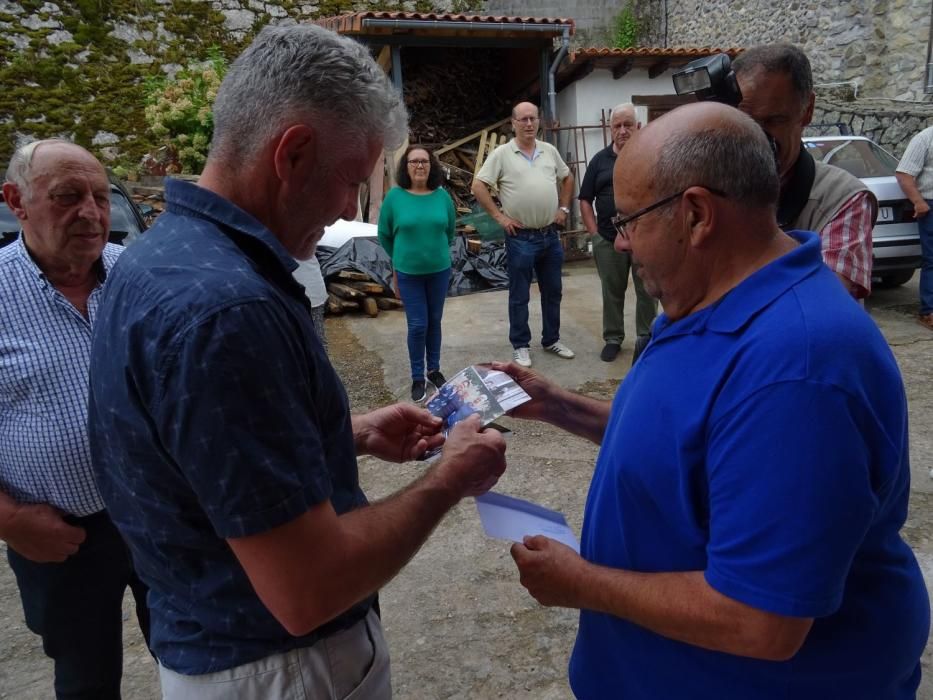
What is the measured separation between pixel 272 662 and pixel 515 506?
2.18ft

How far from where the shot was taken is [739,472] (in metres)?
0.99

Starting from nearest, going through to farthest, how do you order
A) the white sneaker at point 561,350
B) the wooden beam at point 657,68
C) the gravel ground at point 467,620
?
1. the gravel ground at point 467,620
2. the white sneaker at point 561,350
3. the wooden beam at point 657,68

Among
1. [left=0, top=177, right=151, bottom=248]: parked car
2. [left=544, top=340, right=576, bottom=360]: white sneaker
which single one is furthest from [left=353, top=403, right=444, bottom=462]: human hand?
[left=544, top=340, right=576, bottom=360]: white sneaker

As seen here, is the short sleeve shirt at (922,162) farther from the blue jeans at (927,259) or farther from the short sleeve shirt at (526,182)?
the short sleeve shirt at (526,182)

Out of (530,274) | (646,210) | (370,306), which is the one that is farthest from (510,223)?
(646,210)

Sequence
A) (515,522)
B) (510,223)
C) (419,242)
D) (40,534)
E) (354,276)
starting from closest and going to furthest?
(515,522), (40,534), (419,242), (510,223), (354,276)

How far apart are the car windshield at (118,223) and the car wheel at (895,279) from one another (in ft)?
24.4

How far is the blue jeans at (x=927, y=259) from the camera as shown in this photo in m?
6.28

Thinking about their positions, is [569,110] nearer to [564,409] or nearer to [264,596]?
[564,409]

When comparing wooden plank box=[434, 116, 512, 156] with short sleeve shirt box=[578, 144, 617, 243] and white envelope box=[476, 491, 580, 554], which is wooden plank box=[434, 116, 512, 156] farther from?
white envelope box=[476, 491, 580, 554]

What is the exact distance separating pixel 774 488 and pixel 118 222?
16.8 ft

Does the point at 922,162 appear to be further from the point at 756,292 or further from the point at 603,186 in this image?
the point at 756,292

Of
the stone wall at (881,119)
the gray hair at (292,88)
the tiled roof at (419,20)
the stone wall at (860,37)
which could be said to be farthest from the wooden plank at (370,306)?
the stone wall at (860,37)

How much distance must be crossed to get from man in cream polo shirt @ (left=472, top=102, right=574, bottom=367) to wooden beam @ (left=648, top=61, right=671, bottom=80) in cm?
560
